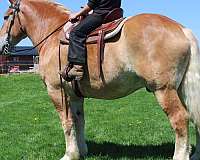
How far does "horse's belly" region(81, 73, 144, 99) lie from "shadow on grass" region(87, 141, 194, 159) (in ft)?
4.17

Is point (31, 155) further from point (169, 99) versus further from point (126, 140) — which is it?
point (169, 99)

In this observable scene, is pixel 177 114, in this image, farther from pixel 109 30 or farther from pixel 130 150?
pixel 130 150

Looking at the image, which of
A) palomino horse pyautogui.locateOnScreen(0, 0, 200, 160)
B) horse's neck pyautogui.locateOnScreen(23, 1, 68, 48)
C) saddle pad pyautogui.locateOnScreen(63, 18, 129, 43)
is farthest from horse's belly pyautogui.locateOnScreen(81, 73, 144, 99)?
horse's neck pyautogui.locateOnScreen(23, 1, 68, 48)

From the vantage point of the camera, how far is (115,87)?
714 centimetres

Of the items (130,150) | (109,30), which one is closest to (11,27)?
(109,30)

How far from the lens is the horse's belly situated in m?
6.91

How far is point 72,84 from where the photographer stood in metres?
7.62

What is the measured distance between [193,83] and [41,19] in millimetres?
3305

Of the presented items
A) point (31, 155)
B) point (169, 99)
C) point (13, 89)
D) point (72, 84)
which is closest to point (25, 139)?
point (31, 155)

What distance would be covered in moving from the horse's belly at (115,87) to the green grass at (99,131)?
1224 millimetres

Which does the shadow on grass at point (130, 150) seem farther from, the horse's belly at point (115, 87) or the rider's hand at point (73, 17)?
the rider's hand at point (73, 17)

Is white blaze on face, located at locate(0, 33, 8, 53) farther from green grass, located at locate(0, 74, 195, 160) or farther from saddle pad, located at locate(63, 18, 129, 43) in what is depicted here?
green grass, located at locate(0, 74, 195, 160)

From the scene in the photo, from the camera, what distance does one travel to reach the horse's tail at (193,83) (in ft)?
21.7

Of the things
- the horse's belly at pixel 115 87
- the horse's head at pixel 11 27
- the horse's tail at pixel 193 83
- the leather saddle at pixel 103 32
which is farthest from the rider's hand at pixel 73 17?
the horse's tail at pixel 193 83
